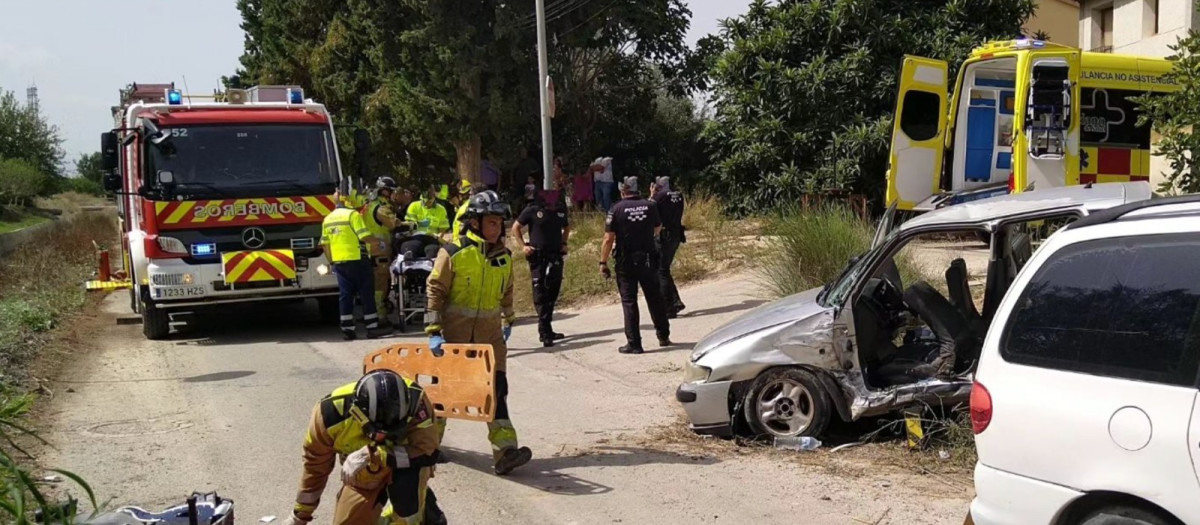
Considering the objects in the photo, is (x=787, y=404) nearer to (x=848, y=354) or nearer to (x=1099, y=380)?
(x=848, y=354)

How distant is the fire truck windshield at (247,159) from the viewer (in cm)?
1150

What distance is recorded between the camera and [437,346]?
5.71 m

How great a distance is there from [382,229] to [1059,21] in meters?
29.7

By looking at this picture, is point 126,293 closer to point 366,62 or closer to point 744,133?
point 366,62

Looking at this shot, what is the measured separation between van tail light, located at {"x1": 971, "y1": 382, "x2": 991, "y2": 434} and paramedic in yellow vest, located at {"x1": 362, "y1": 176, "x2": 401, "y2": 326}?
8720 mm

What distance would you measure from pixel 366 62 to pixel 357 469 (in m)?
22.2

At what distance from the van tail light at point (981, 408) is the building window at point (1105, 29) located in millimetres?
27512

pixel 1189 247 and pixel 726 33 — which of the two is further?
pixel 726 33

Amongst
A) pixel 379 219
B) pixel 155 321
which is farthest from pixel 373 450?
pixel 155 321

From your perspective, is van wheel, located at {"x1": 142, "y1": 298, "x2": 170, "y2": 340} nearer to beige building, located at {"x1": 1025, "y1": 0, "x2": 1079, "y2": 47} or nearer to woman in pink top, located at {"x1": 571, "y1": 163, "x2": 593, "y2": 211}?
woman in pink top, located at {"x1": 571, "y1": 163, "x2": 593, "y2": 211}

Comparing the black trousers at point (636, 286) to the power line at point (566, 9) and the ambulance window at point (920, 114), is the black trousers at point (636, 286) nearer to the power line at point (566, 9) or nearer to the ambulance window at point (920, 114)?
the ambulance window at point (920, 114)

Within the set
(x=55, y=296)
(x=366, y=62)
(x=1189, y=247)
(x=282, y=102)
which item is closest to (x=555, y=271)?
(x=282, y=102)

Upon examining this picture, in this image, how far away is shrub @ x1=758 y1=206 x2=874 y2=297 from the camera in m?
11.0

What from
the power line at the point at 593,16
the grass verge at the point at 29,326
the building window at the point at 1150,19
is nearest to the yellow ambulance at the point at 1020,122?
the grass verge at the point at 29,326
